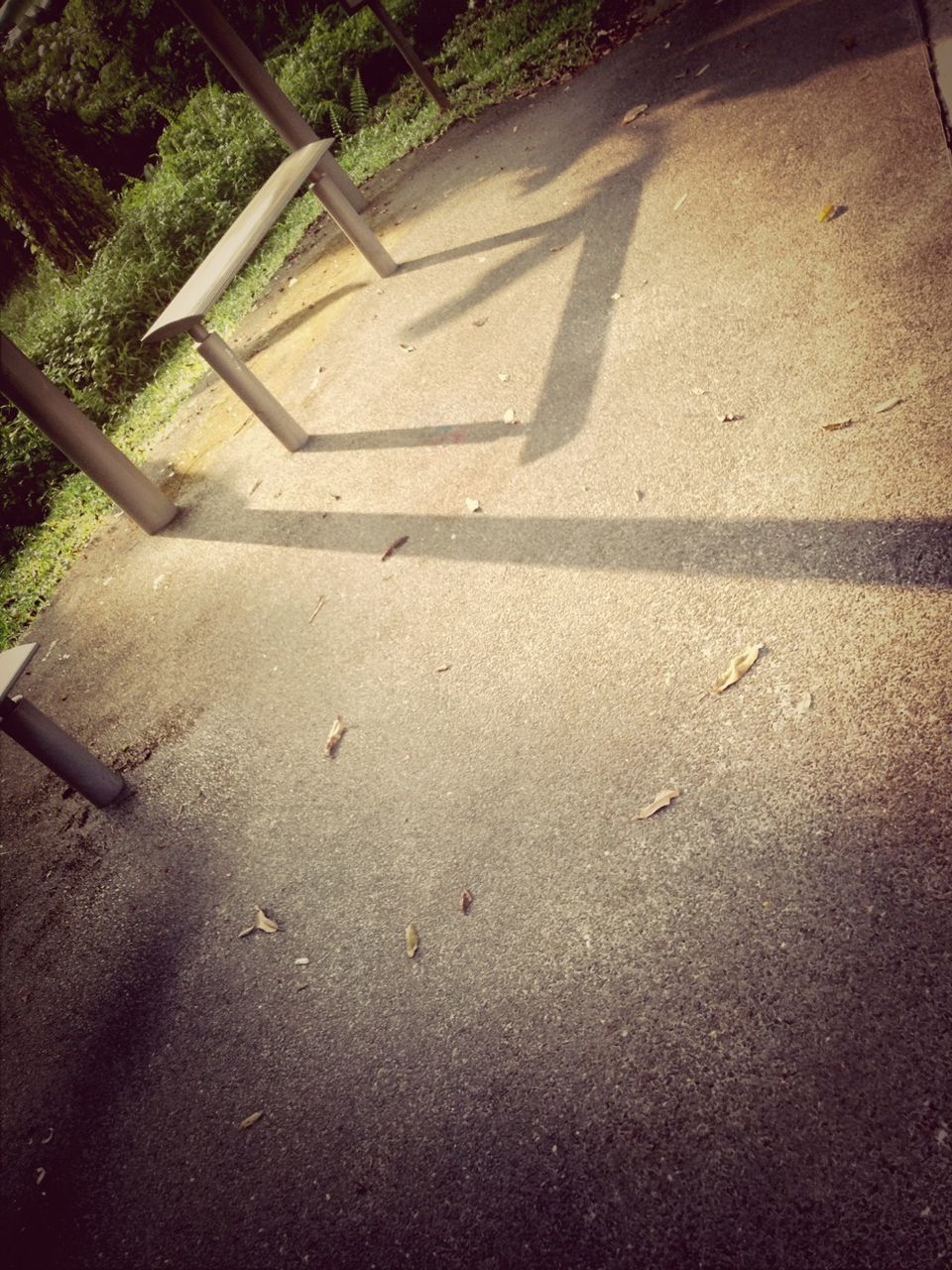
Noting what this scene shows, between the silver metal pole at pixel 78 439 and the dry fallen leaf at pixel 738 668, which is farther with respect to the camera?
the silver metal pole at pixel 78 439

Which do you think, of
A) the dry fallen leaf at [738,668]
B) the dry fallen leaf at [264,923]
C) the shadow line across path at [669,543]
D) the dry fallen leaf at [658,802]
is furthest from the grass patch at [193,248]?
the dry fallen leaf at [738,668]

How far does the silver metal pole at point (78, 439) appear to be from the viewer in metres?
4.19

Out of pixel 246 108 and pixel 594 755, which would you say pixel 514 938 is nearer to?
pixel 594 755

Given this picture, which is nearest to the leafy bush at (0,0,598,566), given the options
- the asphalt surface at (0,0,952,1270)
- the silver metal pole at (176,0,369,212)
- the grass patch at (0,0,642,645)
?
the grass patch at (0,0,642,645)

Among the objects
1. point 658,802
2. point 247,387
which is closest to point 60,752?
point 247,387

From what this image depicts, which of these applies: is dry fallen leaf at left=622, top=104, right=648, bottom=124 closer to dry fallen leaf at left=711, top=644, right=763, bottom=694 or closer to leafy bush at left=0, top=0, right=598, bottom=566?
leafy bush at left=0, top=0, right=598, bottom=566

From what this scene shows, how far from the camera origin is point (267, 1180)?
2.33m

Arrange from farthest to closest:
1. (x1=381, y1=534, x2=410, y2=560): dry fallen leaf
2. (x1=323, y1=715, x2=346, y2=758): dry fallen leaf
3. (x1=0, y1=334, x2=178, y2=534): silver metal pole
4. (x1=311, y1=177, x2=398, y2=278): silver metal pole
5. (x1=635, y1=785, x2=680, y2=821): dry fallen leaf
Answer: (x1=311, y1=177, x2=398, y2=278): silver metal pole
(x1=0, y1=334, x2=178, y2=534): silver metal pole
(x1=381, y1=534, x2=410, y2=560): dry fallen leaf
(x1=323, y1=715, x2=346, y2=758): dry fallen leaf
(x1=635, y1=785, x2=680, y2=821): dry fallen leaf

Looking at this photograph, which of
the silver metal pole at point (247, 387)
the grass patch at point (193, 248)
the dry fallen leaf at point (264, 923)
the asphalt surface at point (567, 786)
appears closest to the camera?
the asphalt surface at point (567, 786)

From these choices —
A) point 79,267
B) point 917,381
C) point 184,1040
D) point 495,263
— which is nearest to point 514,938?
point 184,1040

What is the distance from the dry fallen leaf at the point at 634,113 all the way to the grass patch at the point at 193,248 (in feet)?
5.66

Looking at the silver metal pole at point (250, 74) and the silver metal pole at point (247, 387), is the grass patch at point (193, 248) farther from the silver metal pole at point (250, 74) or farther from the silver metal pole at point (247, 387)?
the silver metal pole at point (247, 387)

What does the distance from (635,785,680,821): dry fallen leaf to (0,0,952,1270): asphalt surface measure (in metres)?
0.03

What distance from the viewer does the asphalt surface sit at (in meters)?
1.97
